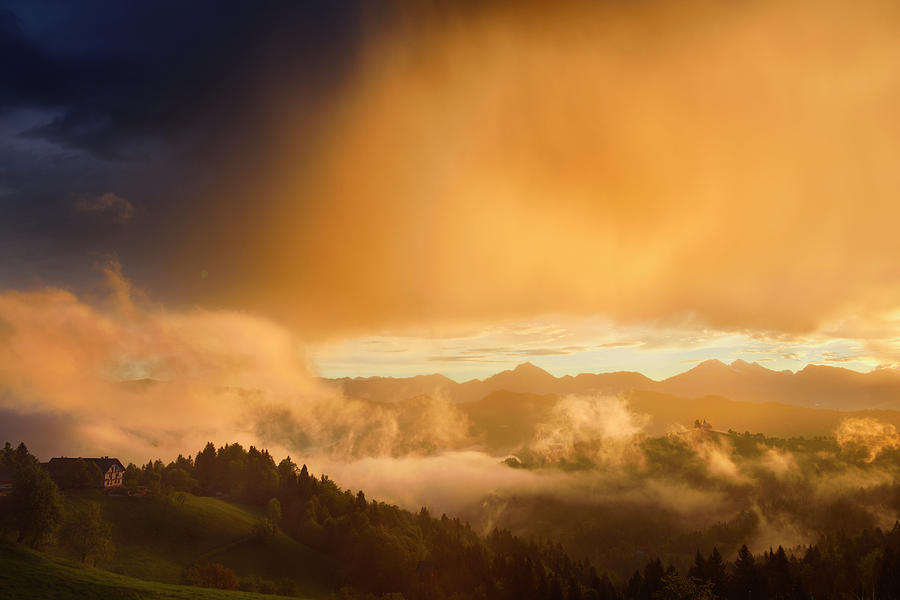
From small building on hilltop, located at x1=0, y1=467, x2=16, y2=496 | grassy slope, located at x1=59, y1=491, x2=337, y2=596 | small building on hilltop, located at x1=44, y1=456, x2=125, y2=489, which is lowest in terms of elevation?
grassy slope, located at x1=59, y1=491, x2=337, y2=596

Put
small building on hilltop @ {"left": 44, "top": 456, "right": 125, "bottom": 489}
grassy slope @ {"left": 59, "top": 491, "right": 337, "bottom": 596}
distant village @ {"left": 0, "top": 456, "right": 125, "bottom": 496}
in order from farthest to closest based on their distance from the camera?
small building on hilltop @ {"left": 44, "top": 456, "right": 125, "bottom": 489}
distant village @ {"left": 0, "top": 456, "right": 125, "bottom": 496}
grassy slope @ {"left": 59, "top": 491, "right": 337, "bottom": 596}

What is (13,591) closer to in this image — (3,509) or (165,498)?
(3,509)

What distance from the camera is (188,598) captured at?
251ft

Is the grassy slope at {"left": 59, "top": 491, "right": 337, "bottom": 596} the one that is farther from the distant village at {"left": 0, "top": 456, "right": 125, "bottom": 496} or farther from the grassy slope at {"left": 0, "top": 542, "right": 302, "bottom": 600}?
the grassy slope at {"left": 0, "top": 542, "right": 302, "bottom": 600}

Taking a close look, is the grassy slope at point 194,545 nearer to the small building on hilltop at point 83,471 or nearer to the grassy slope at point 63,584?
the small building on hilltop at point 83,471

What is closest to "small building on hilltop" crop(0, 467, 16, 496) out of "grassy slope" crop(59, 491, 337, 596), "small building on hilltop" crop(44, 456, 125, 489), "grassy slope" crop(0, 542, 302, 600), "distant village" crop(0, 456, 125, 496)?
"distant village" crop(0, 456, 125, 496)

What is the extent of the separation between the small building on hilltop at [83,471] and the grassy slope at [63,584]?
88885 millimetres

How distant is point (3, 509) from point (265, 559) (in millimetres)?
68764

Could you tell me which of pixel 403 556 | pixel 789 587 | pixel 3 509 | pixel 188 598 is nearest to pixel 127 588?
pixel 188 598

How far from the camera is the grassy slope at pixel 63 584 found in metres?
63.5

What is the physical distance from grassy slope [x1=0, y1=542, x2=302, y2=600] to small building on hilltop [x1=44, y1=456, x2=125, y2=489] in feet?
292

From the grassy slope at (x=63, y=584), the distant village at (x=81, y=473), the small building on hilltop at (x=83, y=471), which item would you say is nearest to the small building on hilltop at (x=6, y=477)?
the distant village at (x=81, y=473)

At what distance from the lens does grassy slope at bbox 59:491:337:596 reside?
409 ft

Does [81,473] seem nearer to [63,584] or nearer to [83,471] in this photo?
[83,471]
